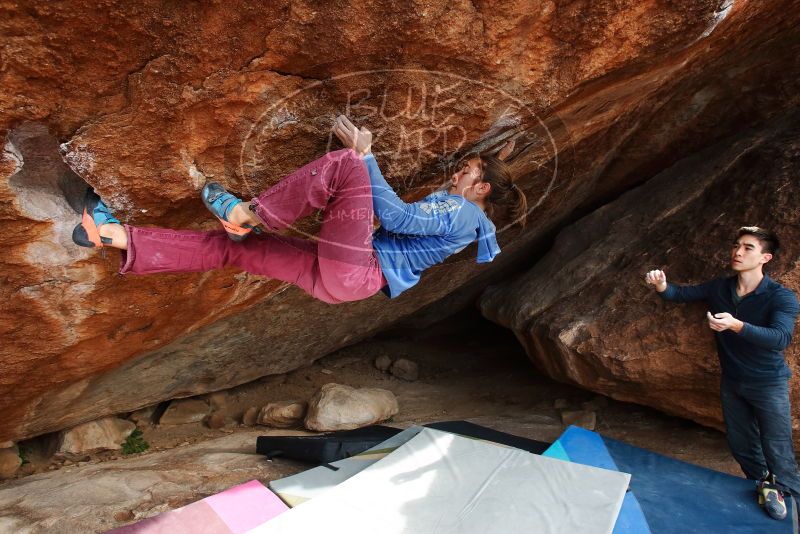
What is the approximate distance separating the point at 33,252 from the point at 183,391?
228cm

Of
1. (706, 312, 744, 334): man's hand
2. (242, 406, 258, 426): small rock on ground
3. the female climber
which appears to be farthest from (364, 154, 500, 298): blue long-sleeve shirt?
(242, 406, 258, 426): small rock on ground

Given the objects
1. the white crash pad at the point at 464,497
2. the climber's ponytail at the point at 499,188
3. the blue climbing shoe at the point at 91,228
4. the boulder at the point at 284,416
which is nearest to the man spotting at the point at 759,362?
the white crash pad at the point at 464,497

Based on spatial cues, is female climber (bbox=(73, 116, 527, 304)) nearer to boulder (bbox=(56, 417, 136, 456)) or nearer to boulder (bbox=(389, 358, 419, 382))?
boulder (bbox=(56, 417, 136, 456))

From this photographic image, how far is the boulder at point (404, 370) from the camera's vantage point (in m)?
5.79

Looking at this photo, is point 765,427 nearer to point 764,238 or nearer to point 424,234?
point 764,238

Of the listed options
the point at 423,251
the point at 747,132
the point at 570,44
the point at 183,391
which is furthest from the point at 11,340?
the point at 747,132

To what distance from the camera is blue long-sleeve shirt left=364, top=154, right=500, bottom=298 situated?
2.33 meters

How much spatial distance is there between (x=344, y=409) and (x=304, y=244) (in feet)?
7.07

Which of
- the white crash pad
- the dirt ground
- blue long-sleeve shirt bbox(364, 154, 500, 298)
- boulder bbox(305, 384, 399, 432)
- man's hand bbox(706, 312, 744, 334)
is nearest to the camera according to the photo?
blue long-sleeve shirt bbox(364, 154, 500, 298)

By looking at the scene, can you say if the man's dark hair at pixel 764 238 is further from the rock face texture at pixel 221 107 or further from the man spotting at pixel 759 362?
the rock face texture at pixel 221 107

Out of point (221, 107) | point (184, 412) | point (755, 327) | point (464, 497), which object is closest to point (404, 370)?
point (184, 412)

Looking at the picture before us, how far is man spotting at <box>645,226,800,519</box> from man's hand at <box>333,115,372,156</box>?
2.00 m

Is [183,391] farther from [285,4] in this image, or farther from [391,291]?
[285,4]

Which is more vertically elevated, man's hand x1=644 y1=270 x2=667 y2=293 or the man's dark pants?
man's hand x1=644 y1=270 x2=667 y2=293
